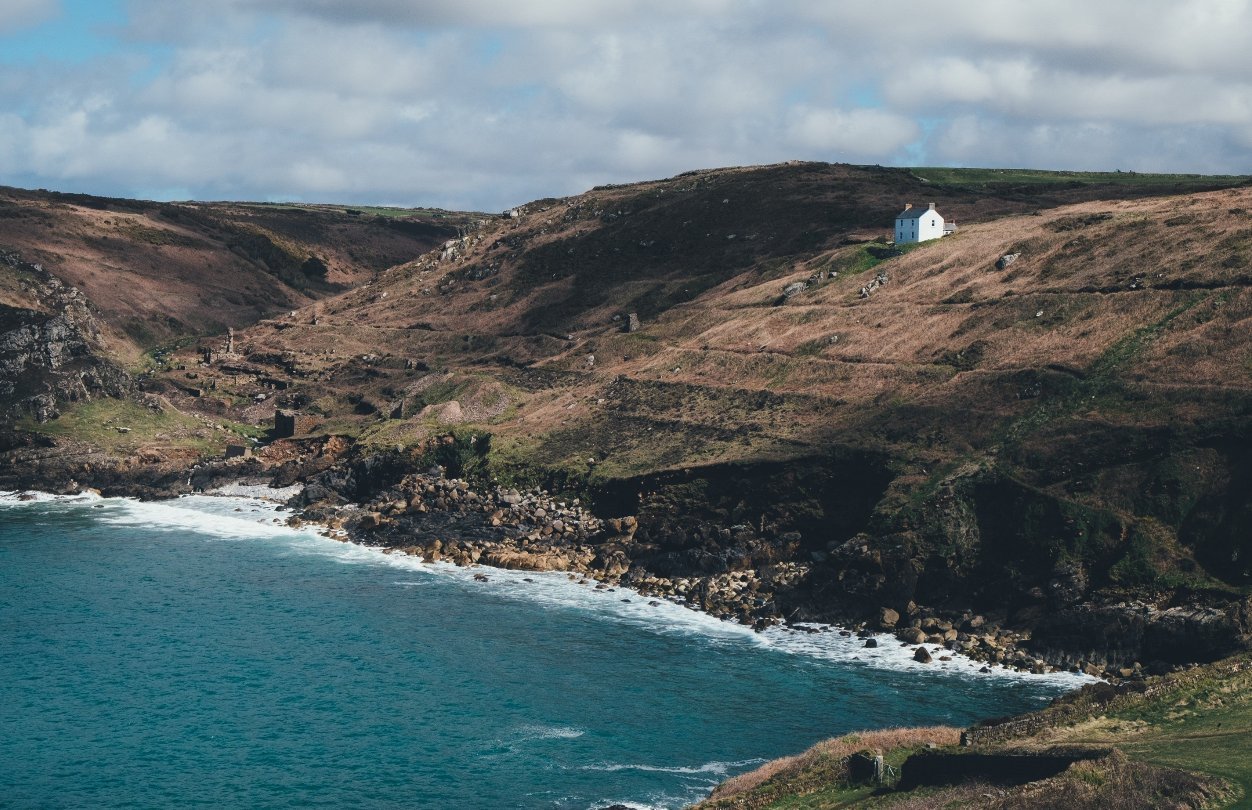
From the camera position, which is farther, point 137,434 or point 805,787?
point 137,434

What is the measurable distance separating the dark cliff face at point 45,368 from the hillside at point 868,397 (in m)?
4.11

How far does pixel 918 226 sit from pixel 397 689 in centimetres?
9282

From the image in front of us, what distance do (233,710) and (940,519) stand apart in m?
47.6

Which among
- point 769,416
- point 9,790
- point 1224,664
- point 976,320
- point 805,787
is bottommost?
point 9,790

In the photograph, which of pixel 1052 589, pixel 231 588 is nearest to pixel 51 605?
pixel 231 588

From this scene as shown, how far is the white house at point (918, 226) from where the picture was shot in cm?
14038

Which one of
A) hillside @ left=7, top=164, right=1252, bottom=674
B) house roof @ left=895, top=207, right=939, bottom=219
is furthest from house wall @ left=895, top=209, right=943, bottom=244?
hillside @ left=7, top=164, right=1252, bottom=674

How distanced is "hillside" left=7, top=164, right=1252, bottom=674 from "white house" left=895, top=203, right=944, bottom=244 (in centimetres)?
348

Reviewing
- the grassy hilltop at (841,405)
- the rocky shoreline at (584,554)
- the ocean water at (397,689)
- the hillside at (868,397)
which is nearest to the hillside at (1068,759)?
the grassy hilltop at (841,405)

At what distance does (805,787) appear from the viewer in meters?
46.8

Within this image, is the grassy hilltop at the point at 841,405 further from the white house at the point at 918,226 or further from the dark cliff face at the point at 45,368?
the white house at the point at 918,226

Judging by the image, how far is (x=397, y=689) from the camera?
69.2 metres

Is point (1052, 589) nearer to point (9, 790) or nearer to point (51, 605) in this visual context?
point (9, 790)

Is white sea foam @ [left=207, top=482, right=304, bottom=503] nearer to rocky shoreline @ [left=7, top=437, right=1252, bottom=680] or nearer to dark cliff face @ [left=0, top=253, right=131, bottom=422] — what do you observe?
rocky shoreline @ [left=7, top=437, right=1252, bottom=680]
